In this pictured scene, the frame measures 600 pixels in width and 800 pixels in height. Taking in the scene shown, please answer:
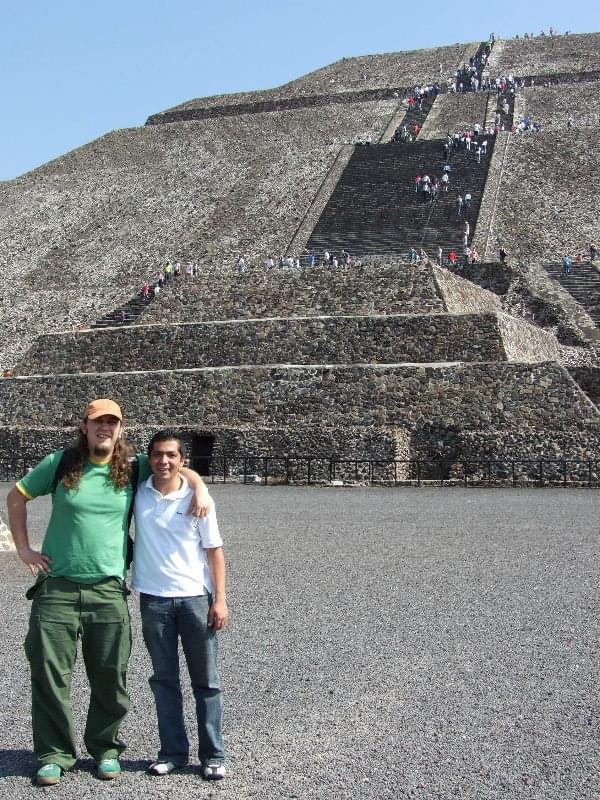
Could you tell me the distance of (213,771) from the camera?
169 inches

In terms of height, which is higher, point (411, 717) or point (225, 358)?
point (225, 358)

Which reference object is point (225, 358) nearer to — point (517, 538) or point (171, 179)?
point (517, 538)

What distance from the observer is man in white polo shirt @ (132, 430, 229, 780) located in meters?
4.39

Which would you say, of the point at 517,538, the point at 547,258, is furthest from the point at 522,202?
the point at 517,538

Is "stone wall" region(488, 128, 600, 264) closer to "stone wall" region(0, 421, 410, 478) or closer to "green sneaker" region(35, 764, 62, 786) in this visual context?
"stone wall" region(0, 421, 410, 478)

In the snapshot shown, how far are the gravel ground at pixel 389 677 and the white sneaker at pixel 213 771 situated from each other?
0.04m

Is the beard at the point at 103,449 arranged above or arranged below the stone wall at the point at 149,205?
below

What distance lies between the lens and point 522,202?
109 ft

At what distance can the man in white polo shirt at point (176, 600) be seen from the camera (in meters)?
4.39

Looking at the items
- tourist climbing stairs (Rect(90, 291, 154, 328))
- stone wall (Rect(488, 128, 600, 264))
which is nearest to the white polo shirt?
tourist climbing stairs (Rect(90, 291, 154, 328))

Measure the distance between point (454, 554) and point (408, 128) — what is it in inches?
1377

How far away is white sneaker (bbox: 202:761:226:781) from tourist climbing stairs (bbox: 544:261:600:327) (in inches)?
891

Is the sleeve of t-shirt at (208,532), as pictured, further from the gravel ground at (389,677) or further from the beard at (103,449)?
the gravel ground at (389,677)

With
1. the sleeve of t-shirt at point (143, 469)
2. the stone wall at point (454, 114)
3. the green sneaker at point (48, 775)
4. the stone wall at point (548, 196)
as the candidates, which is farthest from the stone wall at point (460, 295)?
the green sneaker at point (48, 775)
